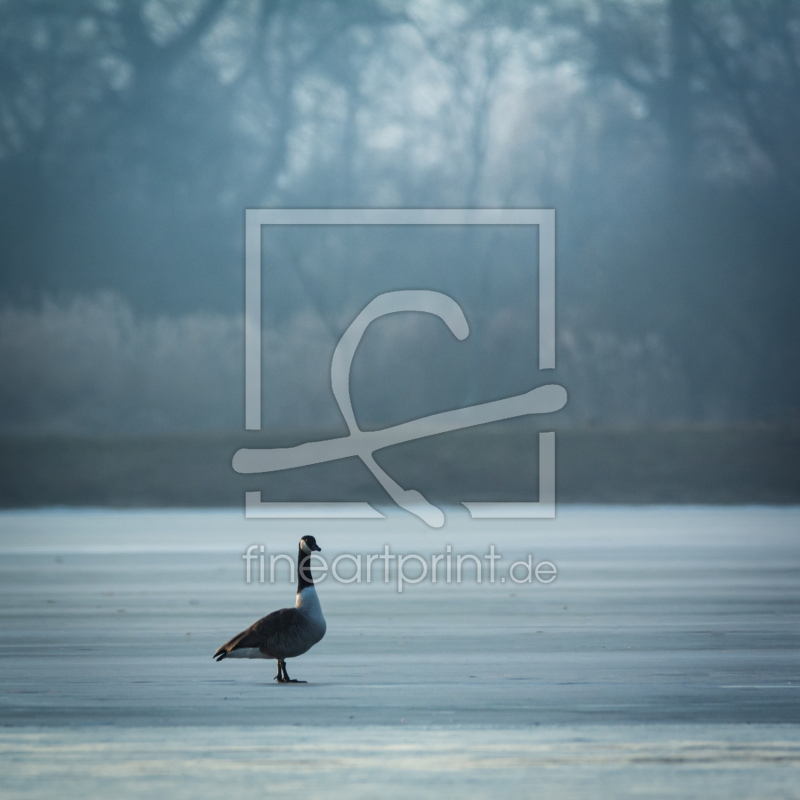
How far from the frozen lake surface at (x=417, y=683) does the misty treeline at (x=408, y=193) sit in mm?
22176

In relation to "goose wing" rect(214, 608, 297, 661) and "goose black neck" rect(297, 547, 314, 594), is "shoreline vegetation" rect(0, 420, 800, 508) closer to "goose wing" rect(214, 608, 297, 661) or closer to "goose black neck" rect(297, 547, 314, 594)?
"goose black neck" rect(297, 547, 314, 594)

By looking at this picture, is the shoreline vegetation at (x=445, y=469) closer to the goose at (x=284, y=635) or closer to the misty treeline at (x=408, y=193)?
the misty treeline at (x=408, y=193)

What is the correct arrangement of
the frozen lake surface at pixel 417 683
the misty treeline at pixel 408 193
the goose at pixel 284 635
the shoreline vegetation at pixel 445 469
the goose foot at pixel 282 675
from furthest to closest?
1. the misty treeline at pixel 408 193
2. the shoreline vegetation at pixel 445 469
3. the goose foot at pixel 282 675
4. the goose at pixel 284 635
5. the frozen lake surface at pixel 417 683

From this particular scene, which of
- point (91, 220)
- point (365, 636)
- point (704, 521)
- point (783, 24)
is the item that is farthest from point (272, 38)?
point (365, 636)

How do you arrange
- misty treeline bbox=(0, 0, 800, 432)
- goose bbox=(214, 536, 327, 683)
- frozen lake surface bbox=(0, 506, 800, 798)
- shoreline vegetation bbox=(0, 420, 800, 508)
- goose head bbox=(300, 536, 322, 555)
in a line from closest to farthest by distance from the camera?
frozen lake surface bbox=(0, 506, 800, 798), goose bbox=(214, 536, 327, 683), goose head bbox=(300, 536, 322, 555), shoreline vegetation bbox=(0, 420, 800, 508), misty treeline bbox=(0, 0, 800, 432)

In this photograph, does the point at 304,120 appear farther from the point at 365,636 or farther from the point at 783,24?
the point at 365,636

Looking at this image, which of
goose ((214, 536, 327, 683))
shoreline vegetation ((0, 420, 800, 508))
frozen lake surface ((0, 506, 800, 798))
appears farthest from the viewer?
shoreline vegetation ((0, 420, 800, 508))

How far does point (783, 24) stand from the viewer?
3900cm

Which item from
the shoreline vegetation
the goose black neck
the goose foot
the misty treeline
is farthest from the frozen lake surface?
the misty treeline

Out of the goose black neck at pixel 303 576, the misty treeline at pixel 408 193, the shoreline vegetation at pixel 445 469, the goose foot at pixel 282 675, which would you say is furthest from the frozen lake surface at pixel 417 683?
the misty treeline at pixel 408 193

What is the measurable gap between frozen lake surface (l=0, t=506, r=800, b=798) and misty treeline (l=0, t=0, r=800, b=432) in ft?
72.8

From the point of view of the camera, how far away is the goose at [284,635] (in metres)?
8.53

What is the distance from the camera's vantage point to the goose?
8531 mm

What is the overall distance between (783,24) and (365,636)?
3119 cm
